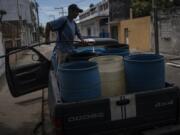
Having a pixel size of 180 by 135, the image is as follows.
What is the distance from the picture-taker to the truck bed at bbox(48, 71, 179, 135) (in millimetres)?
3900

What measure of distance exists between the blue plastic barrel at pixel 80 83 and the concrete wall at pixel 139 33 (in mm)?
21518

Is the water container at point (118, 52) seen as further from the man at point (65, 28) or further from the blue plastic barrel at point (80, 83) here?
the man at point (65, 28)

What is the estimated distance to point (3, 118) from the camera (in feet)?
25.4

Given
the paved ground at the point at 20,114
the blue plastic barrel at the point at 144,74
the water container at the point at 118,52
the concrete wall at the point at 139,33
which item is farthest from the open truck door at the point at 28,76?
the concrete wall at the point at 139,33

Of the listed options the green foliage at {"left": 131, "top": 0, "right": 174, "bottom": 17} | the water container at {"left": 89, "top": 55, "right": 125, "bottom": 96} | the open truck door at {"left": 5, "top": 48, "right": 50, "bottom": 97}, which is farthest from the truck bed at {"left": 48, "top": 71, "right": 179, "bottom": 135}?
the green foliage at {"left": 131, "top": 0, "right": 174, "bottom": 17}

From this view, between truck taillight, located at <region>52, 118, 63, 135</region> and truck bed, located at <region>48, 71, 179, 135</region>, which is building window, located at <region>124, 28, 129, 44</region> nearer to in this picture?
truck bed, located at <region>48, 71, 179, 135</region>

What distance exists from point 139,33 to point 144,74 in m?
23.6

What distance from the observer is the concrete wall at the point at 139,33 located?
84.0ft

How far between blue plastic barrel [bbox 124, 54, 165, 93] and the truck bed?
0.38ft

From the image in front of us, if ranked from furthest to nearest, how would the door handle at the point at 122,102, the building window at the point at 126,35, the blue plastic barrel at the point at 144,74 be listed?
the building window at the point at 126,35, the blue plastic barrel at the point at 144,74, the door handle at the point at 122,102

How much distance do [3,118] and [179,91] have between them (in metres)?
4.47

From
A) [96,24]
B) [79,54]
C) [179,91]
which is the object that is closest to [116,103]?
[179,91]

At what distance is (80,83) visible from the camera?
3924 mm

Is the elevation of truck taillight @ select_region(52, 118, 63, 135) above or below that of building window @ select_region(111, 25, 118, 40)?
below
